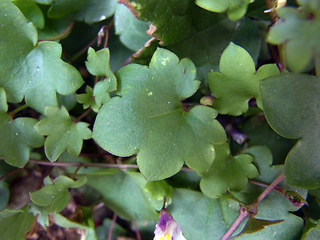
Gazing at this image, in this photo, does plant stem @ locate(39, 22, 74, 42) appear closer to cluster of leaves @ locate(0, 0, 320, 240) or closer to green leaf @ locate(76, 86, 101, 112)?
cluster of leaves @ locate(0, 0, 320, 240)

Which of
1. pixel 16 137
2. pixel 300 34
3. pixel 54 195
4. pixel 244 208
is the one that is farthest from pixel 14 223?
pixel 300 34

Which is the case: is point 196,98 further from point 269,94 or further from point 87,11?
point 87,11

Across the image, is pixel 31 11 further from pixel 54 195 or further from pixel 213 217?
pixel 213 217

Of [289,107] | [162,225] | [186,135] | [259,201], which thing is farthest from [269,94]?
[162,225]

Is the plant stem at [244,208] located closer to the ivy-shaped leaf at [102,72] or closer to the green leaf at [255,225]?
the green leaf at [255,225]

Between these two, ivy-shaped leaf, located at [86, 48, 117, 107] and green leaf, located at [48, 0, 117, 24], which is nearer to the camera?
ivy-shaped leaf, located at [86, 48, 117, 107]

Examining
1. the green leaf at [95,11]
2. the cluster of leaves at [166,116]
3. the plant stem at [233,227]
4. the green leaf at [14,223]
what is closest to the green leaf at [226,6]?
the cluster of leaves at [166,116]

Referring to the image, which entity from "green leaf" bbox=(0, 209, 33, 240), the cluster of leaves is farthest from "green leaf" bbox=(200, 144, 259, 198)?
"green leaf" bbox=(0, 209, 33, 240)
